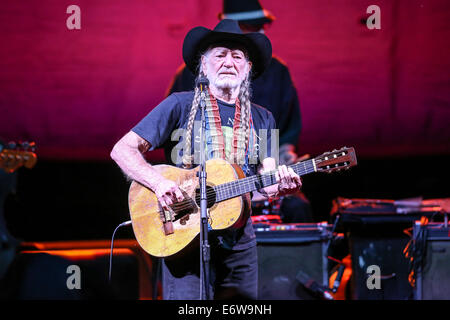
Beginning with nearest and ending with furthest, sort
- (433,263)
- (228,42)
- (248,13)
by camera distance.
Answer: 1. (228,42)
2. (433,263)
3. (248,13)

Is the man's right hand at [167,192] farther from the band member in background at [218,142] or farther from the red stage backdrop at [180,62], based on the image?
the red stage backdrop at [180,62]

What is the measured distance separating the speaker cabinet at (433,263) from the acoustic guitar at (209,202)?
1.84 m

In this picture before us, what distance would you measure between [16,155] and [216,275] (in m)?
2.93

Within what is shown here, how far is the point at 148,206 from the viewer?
303cm

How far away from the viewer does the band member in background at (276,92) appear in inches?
205

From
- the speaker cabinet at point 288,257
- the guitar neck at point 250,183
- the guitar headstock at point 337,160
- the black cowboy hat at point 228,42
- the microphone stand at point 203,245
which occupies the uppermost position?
the black cowboy hat at point 228,42

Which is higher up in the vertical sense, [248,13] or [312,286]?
[248,13]

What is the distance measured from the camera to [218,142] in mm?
3027

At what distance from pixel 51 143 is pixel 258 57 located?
9.73 feet

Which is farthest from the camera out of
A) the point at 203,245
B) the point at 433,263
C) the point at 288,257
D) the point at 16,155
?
the point at 16,155

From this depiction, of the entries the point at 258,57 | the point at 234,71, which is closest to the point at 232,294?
the point at 234,71

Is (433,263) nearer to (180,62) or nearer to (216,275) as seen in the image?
(216,275)

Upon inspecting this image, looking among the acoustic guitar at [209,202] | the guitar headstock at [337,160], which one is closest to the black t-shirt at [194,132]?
the acoustic guitar at [209,202]

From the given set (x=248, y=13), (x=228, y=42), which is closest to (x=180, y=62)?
(x=248, y=13)
